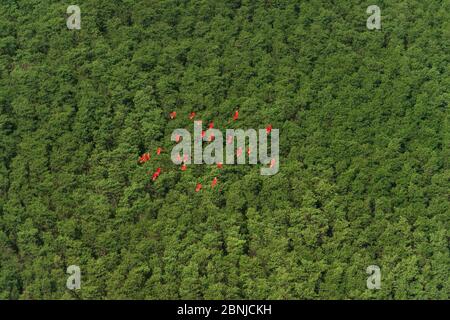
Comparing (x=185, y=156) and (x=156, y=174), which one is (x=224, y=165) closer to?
(x=185, y=156)

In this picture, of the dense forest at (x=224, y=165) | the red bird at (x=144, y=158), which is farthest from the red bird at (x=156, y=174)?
the red bird at (x=144, y=158)

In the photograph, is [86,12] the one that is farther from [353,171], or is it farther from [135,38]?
[353,171]

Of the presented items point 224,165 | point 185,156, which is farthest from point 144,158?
point 224,165

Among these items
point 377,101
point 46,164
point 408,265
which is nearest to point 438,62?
point 377,101

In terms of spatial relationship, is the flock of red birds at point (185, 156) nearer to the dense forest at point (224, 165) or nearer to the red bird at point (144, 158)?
the red bird at point (144, 158)

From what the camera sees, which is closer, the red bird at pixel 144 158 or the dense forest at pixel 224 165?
the dense forest at pixel 224 165

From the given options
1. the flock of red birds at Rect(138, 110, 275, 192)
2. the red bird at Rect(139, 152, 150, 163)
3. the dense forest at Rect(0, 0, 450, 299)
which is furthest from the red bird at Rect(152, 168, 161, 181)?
the red bird at Rect(139, 152, 150, 163)

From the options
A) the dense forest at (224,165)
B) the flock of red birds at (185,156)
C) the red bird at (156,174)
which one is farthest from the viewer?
the red bird at (156,174)

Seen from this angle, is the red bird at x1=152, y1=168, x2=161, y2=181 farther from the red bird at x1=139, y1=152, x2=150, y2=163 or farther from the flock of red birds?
the red bird at x1=139, y1=152, x2=150, y2=163
